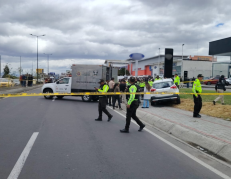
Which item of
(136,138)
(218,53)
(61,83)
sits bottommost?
(136,138)

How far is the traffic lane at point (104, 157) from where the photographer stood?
4866 millimetres

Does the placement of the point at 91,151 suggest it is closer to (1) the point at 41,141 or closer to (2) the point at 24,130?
(1) the point at 41,141

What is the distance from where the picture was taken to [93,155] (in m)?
5.92

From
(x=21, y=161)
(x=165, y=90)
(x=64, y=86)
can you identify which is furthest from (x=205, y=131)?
(x=64, y=86)

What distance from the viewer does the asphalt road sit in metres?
A: 4.86

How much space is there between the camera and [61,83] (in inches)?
801

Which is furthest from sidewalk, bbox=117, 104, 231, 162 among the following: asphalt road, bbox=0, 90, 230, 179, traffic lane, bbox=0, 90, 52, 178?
traffic lane, bbox=0, 90, 52, 178

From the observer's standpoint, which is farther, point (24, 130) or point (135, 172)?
point (24, 130)

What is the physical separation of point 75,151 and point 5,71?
69630mm

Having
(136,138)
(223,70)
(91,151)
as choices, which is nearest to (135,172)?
(91,151)

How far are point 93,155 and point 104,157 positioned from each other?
277 mm

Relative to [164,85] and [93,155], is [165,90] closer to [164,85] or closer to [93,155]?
[164,85]

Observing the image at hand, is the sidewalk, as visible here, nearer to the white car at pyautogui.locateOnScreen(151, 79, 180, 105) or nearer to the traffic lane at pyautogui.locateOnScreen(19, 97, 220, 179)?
the traffic lane at pyautogui.locateOnScreen(19, 97, 220, 179)

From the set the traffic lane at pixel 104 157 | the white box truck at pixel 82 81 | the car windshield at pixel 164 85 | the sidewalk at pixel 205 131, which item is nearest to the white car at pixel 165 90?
the car windshield at pixel 164 85
